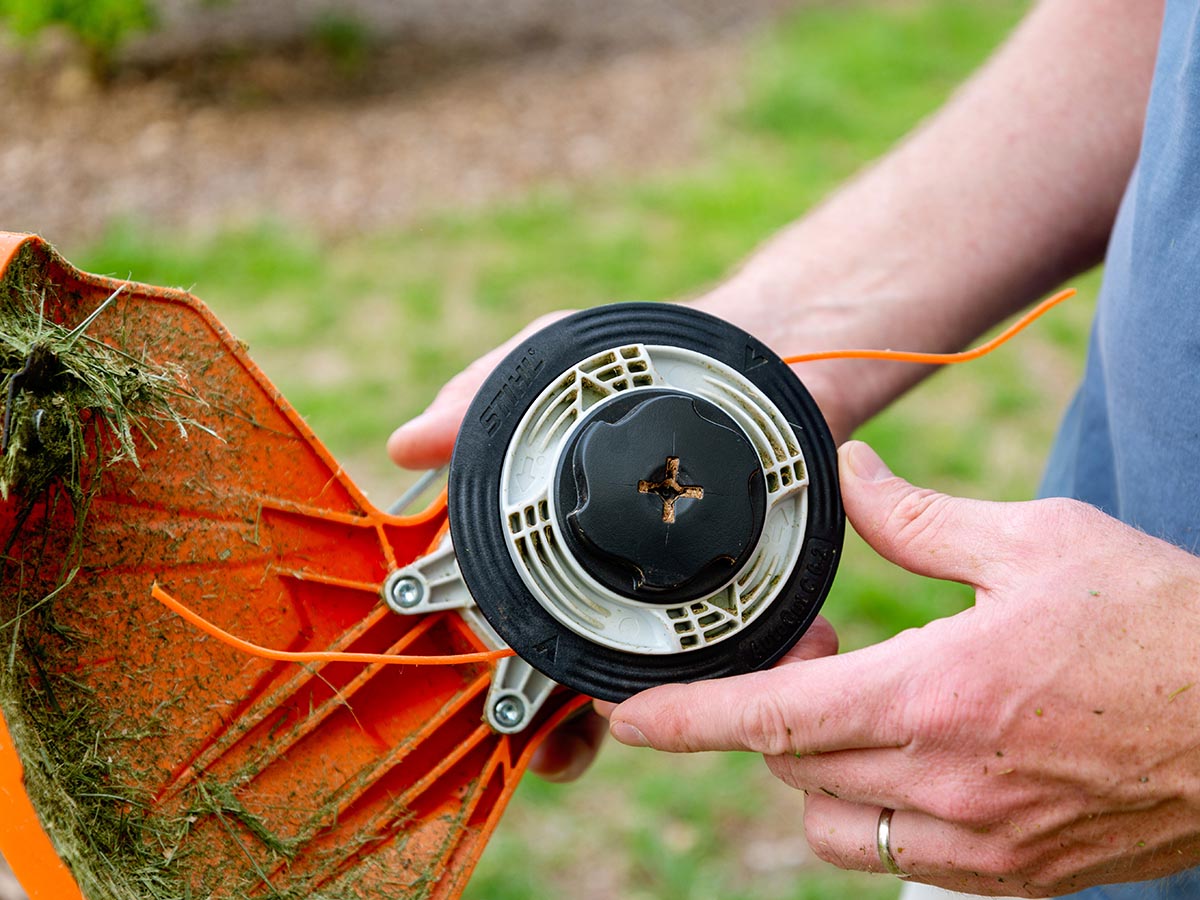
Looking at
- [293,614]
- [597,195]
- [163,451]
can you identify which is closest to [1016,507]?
[293,614]

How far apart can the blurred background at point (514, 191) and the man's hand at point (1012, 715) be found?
196 centimetres

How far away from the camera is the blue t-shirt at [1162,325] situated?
1.24 metres

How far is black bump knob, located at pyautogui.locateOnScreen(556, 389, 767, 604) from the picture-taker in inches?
46.5

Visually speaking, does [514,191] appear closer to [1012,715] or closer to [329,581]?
[329,581]

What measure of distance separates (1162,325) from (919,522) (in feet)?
1.26

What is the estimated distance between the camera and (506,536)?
48.6 inches

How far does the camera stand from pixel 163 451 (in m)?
1.26

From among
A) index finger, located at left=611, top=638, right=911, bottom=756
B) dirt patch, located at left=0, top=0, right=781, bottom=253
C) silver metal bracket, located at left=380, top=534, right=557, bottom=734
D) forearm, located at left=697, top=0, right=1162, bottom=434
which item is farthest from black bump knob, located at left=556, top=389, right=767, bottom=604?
dirt patch, located at left=0, top=0, right=781, bottom=253

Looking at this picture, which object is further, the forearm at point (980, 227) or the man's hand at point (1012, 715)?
→ the forearm at point (980, 227)

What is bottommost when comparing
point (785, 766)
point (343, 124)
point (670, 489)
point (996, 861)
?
point (996, 861)

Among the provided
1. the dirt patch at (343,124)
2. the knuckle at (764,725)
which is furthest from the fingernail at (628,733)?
the dirt patch at (343,124)

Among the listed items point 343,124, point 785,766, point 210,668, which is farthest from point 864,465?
point 343,124

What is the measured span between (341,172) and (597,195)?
4.54ft

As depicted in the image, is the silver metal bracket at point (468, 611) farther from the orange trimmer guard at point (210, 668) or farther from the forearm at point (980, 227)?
the forearm at point (980, 227)
